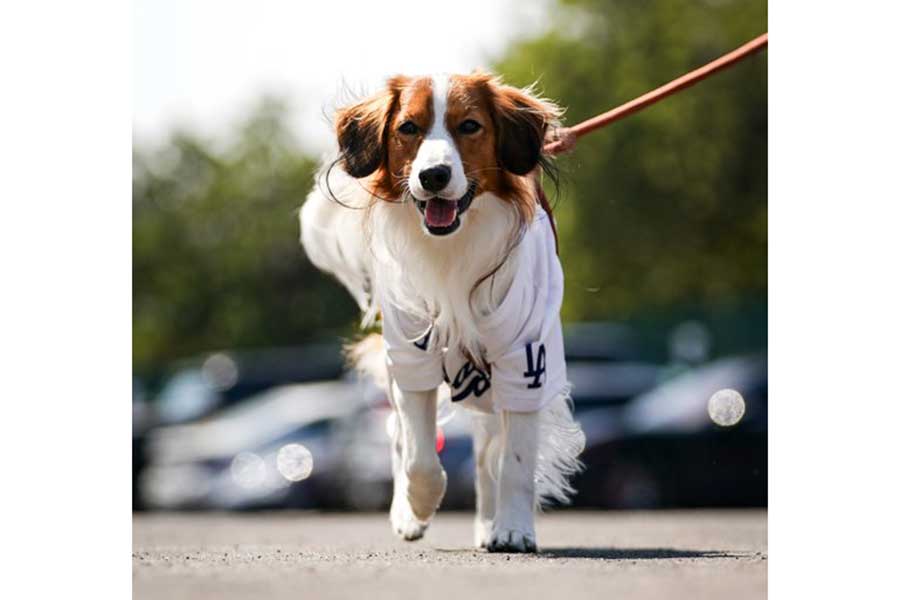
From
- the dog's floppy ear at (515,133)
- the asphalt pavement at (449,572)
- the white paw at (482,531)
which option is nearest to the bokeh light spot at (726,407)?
the asphalt pavement at (449,572)

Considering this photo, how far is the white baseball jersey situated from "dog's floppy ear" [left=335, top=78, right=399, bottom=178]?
0.72 m

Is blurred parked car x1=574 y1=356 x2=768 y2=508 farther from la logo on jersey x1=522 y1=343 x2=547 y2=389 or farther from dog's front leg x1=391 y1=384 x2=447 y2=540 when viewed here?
la logo on jersey x1=522 y1=343 x2=547 y2=389

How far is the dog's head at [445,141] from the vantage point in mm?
6477

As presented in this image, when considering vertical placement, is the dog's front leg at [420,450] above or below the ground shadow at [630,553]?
above

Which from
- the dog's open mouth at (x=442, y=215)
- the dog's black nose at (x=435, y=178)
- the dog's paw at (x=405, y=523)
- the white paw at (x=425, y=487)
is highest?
the dog's black nose at (x=435, y=178)

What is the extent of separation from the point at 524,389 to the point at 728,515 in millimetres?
9351

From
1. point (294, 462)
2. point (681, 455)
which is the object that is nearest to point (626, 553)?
point (681, 455)

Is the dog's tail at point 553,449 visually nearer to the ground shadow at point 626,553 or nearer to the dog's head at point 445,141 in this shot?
the ground shadow at point 626,553

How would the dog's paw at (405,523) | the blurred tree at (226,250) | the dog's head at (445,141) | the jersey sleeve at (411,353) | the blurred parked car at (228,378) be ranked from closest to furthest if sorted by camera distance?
the dog's head at (445,141)
the jersey sleeve at (411,353)
the dog's paw at (405,523)
the blurred parked car at (228,378)
the blurred tree at (226,250)

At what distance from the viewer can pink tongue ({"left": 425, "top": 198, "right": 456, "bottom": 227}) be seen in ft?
21.5

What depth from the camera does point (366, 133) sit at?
22.7ft

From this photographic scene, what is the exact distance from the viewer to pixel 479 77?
6.86 meters

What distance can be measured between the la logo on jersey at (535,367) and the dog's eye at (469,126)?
1.07 meters
